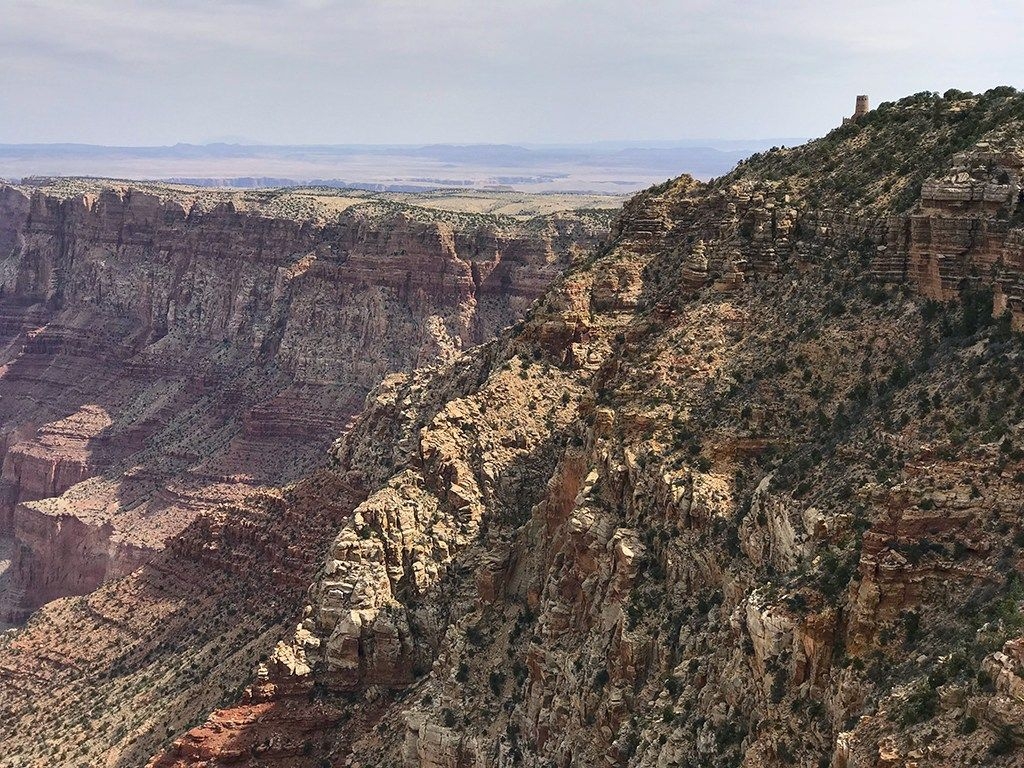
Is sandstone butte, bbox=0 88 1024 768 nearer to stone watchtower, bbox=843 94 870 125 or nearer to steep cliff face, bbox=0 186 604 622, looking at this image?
stone watchtower, bbox=843 94 870 125

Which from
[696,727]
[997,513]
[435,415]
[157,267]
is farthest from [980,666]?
[157,267]

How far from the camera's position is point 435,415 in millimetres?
57719

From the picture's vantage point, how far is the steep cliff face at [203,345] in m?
113

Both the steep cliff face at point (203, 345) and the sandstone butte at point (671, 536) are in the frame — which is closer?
the sandstone butte at point (671, 536)

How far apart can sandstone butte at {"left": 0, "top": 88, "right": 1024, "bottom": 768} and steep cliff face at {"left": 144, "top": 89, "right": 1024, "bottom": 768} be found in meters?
0.10

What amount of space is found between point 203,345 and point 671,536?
10317cm

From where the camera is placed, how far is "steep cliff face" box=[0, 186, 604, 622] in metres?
113

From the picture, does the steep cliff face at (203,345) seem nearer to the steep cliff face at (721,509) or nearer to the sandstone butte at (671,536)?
the sandstone butte at (671,536)

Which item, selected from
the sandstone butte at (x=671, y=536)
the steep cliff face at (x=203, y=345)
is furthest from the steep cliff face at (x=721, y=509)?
the steep cliff face at (x=203, y=345)

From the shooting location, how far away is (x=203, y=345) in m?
137

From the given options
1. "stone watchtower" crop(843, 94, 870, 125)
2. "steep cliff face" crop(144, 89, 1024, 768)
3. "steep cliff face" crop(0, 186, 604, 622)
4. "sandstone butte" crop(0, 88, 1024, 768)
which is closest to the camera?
"steep cliff face" crop(144, 89, 1024, 768)

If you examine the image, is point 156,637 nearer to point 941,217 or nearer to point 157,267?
point 941,217

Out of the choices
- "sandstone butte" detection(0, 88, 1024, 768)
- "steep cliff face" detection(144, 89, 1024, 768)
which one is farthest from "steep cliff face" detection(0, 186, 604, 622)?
"steep cliff face" detection(144, 89, 1024, 768)

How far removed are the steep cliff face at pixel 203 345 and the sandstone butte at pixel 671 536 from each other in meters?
34.9
